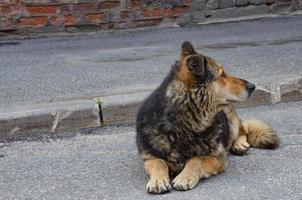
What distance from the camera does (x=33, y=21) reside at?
1026cm

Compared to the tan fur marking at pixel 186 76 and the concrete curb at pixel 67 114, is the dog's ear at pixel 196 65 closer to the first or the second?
the tan fur marking at pixel 186 76

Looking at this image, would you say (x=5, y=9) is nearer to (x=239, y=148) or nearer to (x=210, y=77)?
(x=239, y=148)

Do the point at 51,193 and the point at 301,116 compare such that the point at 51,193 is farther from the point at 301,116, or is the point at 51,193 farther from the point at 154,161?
the point at 301,116

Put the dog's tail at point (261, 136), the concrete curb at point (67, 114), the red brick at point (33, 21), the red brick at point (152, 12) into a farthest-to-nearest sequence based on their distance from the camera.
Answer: the red brick at point (152, 12), the red brick at point (33, 21), the concrete curb at point (67, 114), the dog's tail at point (261, 136)

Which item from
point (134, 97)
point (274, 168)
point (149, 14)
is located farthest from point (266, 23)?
point (274, 168)

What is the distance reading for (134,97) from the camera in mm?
6500

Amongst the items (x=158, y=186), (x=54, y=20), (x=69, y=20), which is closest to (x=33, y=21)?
(x=54, y=20)

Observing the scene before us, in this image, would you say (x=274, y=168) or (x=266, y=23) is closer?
(x=274, y=168)

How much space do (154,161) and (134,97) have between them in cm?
194

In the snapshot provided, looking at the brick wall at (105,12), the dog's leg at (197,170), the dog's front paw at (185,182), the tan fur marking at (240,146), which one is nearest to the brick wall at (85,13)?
the brick wall at (105,12)

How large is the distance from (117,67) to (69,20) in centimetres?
273

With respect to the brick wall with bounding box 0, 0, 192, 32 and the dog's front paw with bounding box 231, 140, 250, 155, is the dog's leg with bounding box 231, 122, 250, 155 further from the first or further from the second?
the brick wall with bounding box 0, 0, 192, 32

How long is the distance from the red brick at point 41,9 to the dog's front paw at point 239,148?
19.0 feet

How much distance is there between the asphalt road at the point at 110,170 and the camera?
14.4ft
